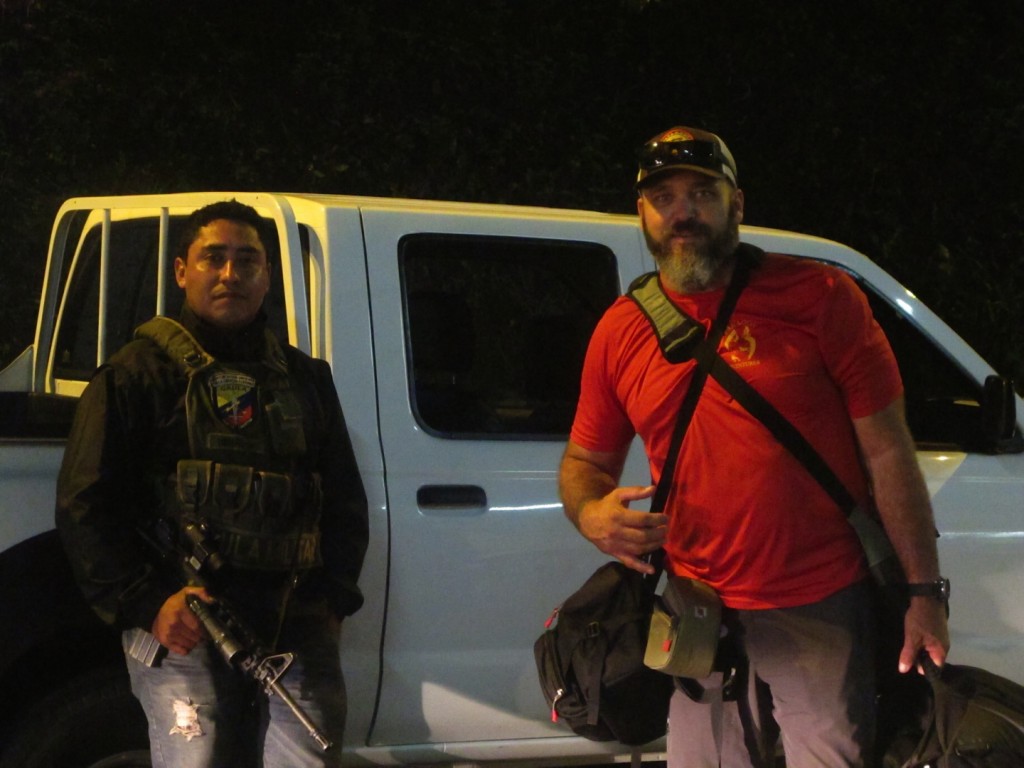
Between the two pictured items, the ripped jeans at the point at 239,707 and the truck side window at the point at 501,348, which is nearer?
the ripped jeans at the point at 239,707

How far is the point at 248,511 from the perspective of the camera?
8.43 feet

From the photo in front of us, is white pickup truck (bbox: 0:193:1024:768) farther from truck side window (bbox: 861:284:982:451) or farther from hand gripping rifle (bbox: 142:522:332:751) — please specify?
hand gripping rifle (bbox: 142:522:332:751)

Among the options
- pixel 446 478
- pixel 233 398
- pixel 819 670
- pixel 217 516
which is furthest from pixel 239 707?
pixel 819 670

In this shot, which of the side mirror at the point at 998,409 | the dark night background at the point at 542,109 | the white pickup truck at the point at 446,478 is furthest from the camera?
the dark night background at the point at 542,109

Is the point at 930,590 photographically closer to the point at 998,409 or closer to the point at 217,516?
the point at 998,409

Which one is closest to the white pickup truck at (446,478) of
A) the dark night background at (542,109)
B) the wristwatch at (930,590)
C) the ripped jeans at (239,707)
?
the ripped jeans at (239,707)

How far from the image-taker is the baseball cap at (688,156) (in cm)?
256

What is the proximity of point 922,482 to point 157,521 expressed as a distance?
1.41 meters

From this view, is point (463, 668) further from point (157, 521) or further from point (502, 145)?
point (502, 145)

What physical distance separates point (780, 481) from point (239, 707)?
1119 mm

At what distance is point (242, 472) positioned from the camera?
8.45 ft

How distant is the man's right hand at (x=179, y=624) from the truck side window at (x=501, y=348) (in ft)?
3.04

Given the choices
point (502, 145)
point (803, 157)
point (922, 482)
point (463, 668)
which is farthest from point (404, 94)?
point (922, 482)

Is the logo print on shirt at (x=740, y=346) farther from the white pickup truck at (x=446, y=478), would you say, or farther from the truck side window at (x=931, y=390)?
the truck side window at (x=931, y=390)
